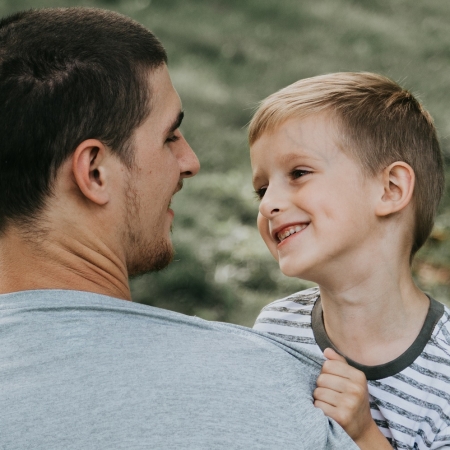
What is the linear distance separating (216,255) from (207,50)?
237 cm

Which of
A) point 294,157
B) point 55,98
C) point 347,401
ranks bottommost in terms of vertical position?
point 347,401

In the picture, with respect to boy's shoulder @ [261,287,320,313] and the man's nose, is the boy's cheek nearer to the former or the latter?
boy's shoulder @ [261,287,320,313]

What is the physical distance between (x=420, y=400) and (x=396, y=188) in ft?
2.40

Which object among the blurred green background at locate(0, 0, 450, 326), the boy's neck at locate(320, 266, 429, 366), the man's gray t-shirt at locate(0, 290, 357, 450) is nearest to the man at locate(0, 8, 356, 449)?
the man's gray t-shirt at locate(0, 290, 357, 450)

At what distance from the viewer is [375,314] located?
2.74m

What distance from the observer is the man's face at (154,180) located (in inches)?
92.3

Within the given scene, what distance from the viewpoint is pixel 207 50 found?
255 inches

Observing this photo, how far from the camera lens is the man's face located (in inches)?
92.3

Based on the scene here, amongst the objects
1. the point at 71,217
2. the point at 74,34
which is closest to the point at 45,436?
the point at 71,217

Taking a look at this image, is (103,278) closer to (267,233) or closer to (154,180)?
(154,180)

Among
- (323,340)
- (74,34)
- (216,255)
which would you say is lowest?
(216,255)

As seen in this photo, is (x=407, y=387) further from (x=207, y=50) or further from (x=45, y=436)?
(x=207, y=50)

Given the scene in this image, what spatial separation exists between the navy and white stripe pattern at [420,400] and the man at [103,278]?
1.72 ft

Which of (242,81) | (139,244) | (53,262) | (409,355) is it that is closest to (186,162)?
(139,244)
